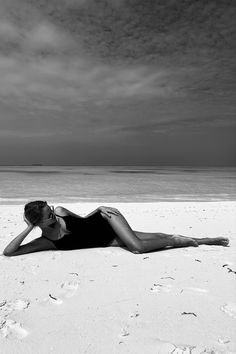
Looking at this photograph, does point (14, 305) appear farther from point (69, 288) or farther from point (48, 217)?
point (48, 217)

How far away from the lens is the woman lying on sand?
434 centimetres

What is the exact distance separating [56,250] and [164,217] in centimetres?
430

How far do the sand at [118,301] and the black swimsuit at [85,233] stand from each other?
20 cm

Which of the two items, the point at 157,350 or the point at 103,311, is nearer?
the point at 157,350

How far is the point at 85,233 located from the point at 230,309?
244 cm

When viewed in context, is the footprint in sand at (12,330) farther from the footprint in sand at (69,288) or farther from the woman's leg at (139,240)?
the woman's leg at (139,240)

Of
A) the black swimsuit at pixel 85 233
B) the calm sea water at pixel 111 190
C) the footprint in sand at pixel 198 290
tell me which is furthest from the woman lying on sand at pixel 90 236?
the calm sea water at pixel 111 190

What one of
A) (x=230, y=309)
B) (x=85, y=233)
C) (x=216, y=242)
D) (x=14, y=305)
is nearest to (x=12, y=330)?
(x=14, y=305)

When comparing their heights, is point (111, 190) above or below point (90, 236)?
below

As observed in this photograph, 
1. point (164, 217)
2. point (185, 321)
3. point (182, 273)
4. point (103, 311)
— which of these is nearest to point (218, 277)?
point (182, 273)

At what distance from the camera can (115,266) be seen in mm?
3943

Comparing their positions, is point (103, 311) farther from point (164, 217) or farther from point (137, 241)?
point (164, 217)

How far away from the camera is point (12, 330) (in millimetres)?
2328

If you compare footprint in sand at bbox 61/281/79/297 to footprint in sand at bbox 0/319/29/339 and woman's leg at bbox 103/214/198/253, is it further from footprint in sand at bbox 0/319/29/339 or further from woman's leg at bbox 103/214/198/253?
woman's leg at bbox 103/214/198/253
